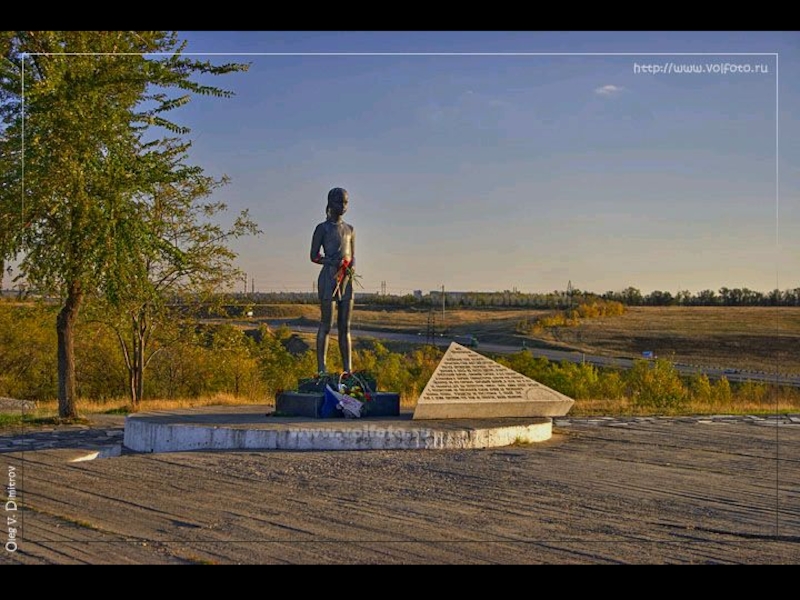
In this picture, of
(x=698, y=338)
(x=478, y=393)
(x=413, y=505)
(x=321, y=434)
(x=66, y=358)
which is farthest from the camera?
(x=698, y=338)

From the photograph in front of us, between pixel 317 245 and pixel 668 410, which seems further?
pixel 668 410

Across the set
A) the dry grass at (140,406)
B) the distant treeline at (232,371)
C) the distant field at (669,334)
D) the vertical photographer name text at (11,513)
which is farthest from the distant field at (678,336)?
the vertical photographer name text at (11,513)

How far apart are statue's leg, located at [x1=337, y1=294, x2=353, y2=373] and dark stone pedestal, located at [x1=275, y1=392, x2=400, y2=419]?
24.0 inches

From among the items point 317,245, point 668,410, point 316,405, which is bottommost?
point 668,410

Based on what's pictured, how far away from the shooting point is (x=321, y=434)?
11711 millimetres

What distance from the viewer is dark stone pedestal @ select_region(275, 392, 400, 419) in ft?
43.1

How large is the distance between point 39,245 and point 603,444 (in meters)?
8.49

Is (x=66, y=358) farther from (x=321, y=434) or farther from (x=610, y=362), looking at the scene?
(x=610, y=362)

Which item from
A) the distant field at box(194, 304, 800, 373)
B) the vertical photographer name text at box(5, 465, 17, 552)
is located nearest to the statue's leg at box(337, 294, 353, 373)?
the vertical photographer name text at box(5, 465, 17, 552)

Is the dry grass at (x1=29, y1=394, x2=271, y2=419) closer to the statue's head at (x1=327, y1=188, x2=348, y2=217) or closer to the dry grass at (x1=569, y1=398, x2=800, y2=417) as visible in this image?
the statue's head at (x1=327, y1=188, x2=348, y2=217)

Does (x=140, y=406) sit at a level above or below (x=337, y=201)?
below

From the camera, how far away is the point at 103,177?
1454 centimetres

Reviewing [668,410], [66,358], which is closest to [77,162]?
[66,358]

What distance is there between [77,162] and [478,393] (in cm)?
649
